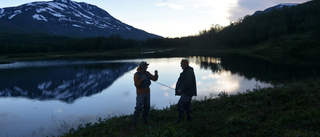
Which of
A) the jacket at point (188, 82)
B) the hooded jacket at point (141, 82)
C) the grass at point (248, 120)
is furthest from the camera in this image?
the hooded jacket at point (141, 82)

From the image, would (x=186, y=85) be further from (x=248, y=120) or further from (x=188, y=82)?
(x=248, y=120)

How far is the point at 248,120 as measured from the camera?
8.20 metres

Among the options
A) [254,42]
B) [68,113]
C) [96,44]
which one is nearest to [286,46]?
[254,42]

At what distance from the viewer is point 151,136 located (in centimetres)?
745

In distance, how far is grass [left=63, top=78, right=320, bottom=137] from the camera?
23.4 feet

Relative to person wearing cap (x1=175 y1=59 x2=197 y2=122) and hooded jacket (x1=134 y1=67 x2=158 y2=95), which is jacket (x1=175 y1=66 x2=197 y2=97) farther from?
hooded jacket (x1=134 y1=67 x2=158 y2=95)

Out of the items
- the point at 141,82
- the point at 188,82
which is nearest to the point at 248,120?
the point at 188,82

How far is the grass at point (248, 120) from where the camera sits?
714cm

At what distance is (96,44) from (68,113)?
157 meters

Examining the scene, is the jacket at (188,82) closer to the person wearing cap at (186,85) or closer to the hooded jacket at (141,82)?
the person wearing cap at (186,85)

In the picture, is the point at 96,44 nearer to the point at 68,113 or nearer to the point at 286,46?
the point at 286,46

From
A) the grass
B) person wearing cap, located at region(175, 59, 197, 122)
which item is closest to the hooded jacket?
person wearing cap, located at region(175, 59, 197, 122)

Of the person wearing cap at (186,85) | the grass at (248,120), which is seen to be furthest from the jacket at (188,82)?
the grass at (248,120)

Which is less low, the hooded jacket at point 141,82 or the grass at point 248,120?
the hooded jacket at point 141,82
